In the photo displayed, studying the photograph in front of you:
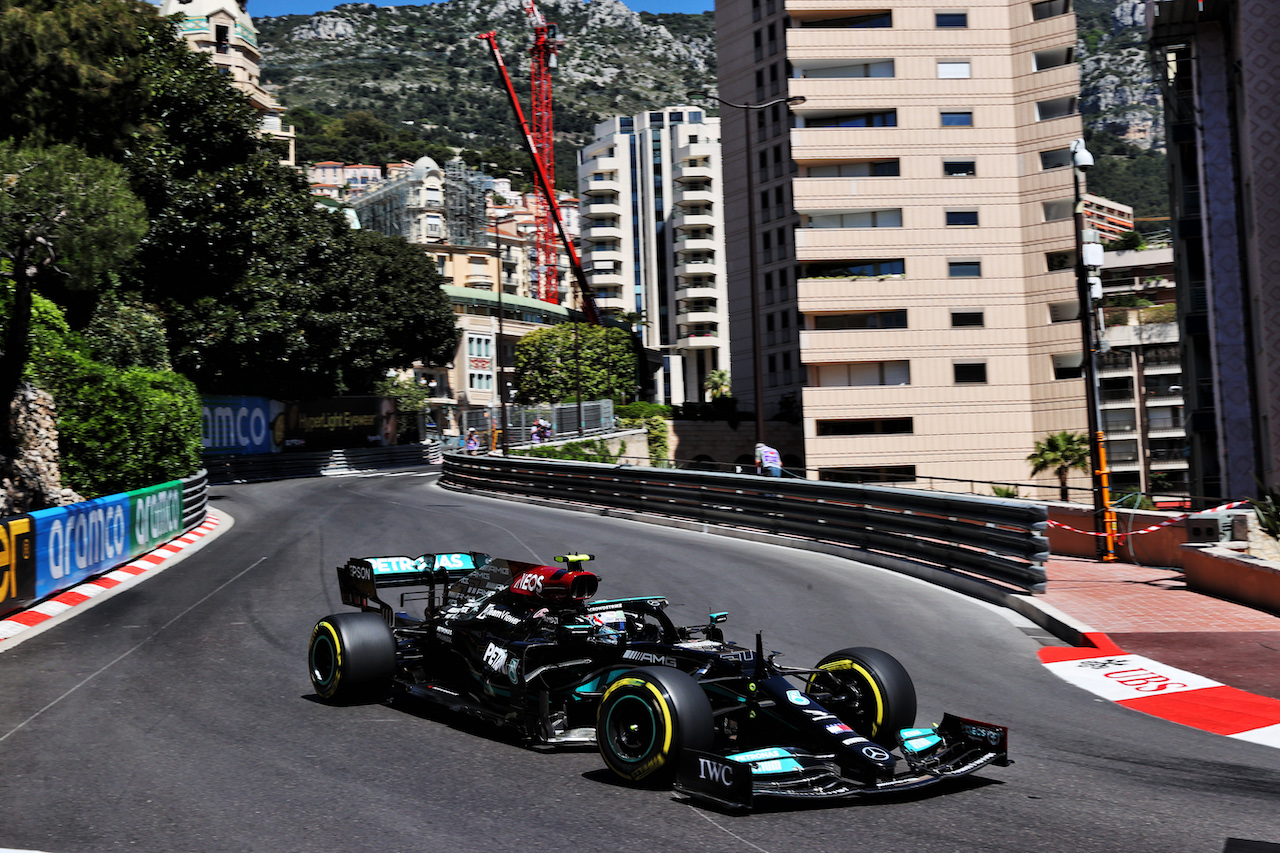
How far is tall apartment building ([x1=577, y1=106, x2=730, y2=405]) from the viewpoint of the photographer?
358 feet

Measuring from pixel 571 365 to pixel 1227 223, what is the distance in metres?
60.1

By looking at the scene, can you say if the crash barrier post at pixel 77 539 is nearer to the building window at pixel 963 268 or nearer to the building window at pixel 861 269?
the building window at pixel 861 269

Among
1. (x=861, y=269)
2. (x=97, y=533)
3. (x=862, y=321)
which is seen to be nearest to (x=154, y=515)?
(x=97, y=533)

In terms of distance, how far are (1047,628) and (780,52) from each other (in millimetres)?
69479

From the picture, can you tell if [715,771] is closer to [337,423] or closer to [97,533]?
[97,533]

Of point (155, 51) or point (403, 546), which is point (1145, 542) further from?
point (155, 51)

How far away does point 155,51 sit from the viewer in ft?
133

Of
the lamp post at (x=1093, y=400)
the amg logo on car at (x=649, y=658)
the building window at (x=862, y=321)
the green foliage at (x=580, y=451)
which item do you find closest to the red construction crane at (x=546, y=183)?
the green foliage at (x=580, y=451)

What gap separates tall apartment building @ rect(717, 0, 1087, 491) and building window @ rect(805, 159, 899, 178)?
2.6 inches

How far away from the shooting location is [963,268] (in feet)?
168

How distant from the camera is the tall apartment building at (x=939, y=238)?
5009 cm

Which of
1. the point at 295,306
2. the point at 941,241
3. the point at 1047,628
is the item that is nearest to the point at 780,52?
the point at 941,241

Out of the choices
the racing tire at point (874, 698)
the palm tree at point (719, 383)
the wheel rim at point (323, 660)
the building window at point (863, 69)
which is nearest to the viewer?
the racing tire at point (874, 698)

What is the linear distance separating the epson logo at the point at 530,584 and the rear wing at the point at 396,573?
4.41 feet
